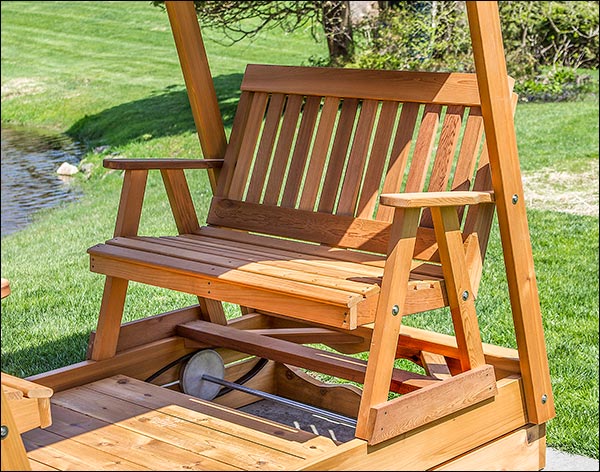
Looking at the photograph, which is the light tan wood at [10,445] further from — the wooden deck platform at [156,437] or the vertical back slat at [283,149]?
the vertical back slat at [283,149]

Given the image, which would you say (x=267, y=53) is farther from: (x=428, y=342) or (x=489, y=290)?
(x=428, y=342)

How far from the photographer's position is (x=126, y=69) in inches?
787

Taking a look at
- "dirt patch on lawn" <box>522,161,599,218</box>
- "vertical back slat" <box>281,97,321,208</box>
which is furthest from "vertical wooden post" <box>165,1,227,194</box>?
"dirt patch on lawn" <box>522,161,599,218</box>

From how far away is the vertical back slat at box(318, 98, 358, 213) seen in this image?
3.21 meters

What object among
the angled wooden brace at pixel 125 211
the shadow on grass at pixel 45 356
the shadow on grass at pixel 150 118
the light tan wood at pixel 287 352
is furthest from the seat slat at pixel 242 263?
the shadow on grass at pixel 150 118

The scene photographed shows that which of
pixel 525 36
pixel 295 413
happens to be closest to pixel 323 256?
pixel 295 413

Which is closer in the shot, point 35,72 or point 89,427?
point 89,427

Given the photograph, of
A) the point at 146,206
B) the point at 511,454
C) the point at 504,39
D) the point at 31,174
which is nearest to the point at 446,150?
the point at 511,454

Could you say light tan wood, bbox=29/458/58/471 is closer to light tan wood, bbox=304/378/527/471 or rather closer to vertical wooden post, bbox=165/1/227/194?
light tan wood, bbox=304/378/527/471

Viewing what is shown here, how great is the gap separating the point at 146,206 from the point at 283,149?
524cm

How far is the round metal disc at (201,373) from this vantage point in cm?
324

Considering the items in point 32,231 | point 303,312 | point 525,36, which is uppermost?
point 525,36

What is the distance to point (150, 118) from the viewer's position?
1410 cm

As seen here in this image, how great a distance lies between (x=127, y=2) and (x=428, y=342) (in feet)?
78.4
